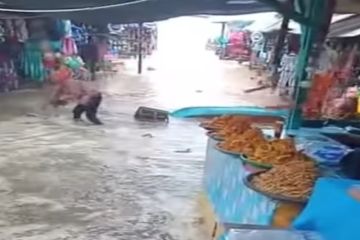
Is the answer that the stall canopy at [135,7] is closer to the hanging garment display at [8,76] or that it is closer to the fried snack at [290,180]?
the hanging garment display at [8,76]

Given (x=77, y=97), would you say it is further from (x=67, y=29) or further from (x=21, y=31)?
(x=67, y=29)

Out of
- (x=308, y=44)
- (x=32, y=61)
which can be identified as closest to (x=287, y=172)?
(x=308, y=44)

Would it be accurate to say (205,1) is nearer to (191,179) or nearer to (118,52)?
(191,179)

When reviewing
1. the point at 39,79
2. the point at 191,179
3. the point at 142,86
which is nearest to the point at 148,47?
the point at 142,86

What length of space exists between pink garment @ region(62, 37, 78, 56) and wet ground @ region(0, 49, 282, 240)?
1.53m

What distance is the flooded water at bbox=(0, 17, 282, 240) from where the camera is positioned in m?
3.77

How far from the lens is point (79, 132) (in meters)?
6.91

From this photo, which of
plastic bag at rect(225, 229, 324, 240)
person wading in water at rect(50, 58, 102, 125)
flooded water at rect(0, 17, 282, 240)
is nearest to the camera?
plastic bag at rect(225, 229, 324, 240)

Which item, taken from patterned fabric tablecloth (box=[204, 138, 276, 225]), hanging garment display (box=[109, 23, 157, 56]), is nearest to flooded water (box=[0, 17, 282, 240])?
patterned fabric tablecloth (box=[204, 138, 276, 225])

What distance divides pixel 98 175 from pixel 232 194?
2324 mm

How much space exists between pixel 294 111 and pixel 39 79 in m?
7.66

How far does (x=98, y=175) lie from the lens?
503 cm

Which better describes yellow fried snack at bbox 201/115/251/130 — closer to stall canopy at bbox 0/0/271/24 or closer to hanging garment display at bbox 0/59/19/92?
stall canopy at bbox 0/0/271/24

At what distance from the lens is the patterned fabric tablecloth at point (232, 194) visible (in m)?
2.30
